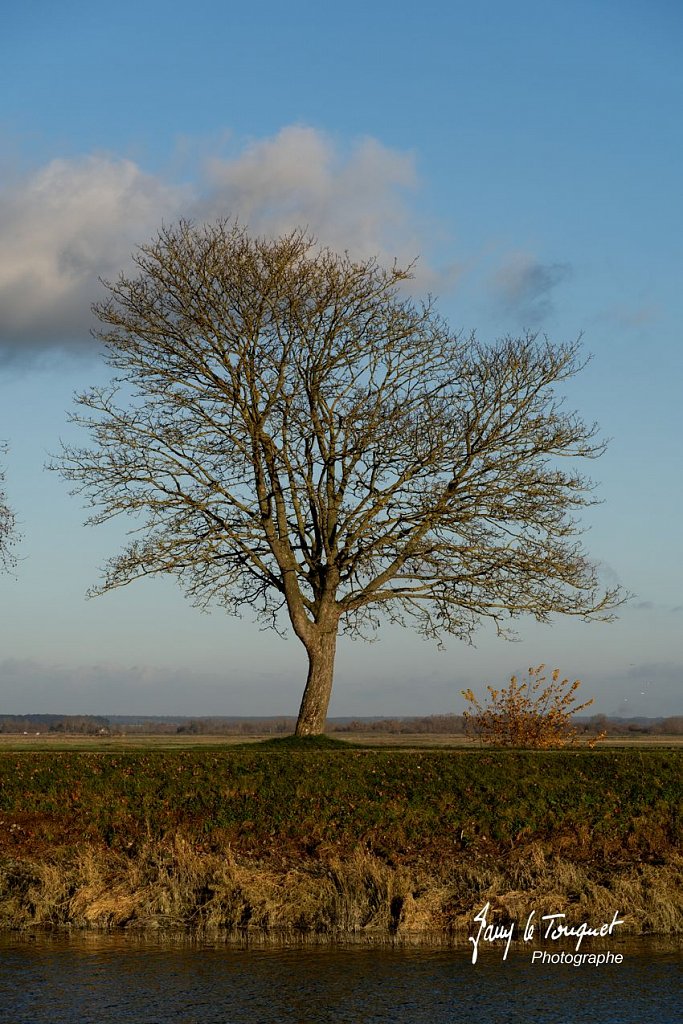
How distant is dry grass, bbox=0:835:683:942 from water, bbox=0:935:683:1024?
3.82ft

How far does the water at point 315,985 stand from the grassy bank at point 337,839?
1433mm

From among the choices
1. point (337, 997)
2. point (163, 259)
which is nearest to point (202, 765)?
point (337, 997)

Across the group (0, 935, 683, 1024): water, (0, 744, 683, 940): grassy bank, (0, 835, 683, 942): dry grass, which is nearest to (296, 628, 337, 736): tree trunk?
(0, 744, 683, 940): grassy bank

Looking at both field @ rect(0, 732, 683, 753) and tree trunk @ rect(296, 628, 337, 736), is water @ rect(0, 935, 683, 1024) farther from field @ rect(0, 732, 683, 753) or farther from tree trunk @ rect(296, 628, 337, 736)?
tree trunk @ rect(296, 628, 337, 736)

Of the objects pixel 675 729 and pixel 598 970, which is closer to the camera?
pixel 598 970

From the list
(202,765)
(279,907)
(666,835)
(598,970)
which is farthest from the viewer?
(202,765)

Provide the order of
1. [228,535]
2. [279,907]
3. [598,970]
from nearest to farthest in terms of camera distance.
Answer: [598,970]
[279,907]
[228,535]

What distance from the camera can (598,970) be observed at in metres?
17.0

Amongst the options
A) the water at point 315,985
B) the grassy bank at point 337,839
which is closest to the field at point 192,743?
the grassy bank at point 337,839

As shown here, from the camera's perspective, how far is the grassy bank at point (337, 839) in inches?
798

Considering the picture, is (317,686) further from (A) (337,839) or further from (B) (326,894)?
(B) (326,894)

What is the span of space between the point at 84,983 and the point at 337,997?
334cm

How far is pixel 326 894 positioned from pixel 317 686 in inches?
572

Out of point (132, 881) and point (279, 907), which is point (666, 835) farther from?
point (132, 881)
